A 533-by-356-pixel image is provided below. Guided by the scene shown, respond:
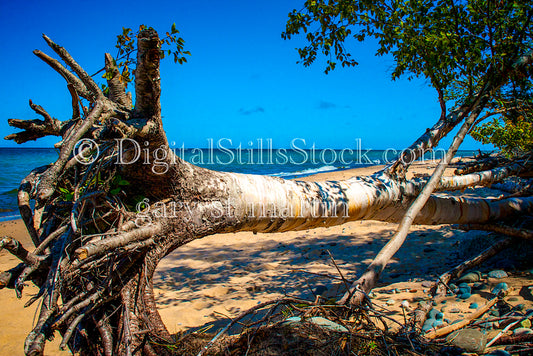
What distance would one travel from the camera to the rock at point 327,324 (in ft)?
6.57

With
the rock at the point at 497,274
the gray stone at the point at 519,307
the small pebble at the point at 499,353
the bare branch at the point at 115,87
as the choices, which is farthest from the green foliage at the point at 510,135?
the bare branch at the point at 115,87

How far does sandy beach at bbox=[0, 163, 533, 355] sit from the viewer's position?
11.8 feet

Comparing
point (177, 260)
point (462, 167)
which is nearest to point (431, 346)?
point (462, 167)

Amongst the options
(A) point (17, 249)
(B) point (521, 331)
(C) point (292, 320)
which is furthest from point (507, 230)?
(A) point (17, 249)

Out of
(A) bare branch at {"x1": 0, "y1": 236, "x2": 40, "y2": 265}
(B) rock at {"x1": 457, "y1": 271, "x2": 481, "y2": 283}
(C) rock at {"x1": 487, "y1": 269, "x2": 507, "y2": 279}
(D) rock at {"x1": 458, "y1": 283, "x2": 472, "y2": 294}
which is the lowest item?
(D) rock at {"x1": 458, "y1": 283, "x2": 472, "y2": 294}

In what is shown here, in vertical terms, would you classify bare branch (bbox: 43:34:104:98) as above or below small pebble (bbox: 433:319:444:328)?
above

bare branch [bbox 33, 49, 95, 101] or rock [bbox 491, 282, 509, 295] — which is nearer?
bare branch [bbox 33, 49, 95, 101]

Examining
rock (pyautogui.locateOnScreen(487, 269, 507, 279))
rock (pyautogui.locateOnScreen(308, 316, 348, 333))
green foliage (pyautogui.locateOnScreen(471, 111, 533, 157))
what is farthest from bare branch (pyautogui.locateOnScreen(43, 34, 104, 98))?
green foliage (pyautogui.locateOnScreen(471, 111, 533, 157))

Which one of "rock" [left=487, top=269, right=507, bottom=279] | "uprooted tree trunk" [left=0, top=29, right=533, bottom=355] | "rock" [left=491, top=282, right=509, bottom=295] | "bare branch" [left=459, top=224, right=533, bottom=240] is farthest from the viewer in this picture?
"bare branch" [left=459, top=224, right=533, bottom=240]

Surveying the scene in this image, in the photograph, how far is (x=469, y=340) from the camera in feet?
7.27

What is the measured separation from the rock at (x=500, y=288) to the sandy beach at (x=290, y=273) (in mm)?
62

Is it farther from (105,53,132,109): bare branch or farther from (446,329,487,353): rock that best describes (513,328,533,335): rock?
(105,53,132,109): bare branch

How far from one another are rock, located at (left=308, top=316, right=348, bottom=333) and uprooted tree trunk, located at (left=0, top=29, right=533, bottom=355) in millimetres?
245

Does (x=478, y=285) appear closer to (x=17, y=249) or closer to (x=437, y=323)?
(x=437, y=323)
